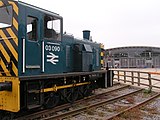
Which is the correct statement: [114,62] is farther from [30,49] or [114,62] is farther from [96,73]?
[30,49]

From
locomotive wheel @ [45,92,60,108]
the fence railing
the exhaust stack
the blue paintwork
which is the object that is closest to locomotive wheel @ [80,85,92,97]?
the blue paintwork

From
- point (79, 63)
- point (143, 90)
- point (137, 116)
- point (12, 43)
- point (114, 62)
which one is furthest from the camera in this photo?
point (114, 62)

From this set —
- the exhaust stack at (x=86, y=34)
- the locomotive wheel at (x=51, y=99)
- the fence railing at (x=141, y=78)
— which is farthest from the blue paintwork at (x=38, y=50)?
the fence railing at (x=141, y=78)

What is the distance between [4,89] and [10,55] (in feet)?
3.33

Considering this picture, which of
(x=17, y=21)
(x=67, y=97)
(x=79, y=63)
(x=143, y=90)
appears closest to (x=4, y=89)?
(x=17, y=21)

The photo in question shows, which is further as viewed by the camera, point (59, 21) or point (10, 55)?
point (59, 21)

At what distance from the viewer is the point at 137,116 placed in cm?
756

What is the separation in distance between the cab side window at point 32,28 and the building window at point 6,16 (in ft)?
1.79

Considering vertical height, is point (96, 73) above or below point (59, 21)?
below

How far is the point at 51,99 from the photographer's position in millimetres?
8102

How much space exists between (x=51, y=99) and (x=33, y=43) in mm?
2228

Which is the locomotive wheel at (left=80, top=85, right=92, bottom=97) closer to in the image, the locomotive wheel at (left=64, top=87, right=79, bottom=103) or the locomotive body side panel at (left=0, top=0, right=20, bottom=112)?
the locomotive wheel at (left=64, top=87, right=79, bottom=103)

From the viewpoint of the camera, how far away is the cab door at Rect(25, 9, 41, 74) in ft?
22.4

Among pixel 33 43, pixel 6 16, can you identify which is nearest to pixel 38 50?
Result: pixel 33 43
